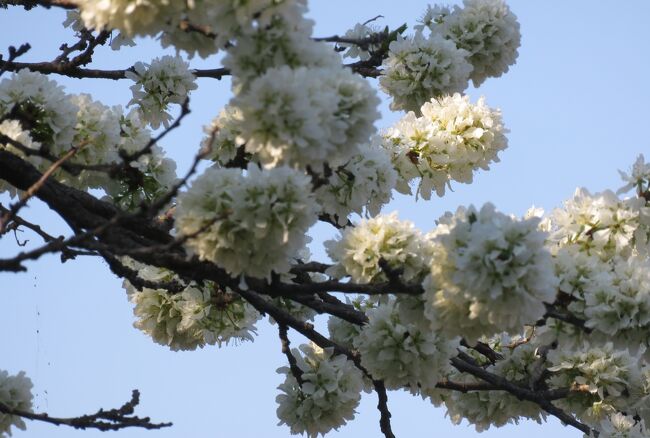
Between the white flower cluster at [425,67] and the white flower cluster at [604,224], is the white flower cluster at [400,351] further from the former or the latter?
the white flower cluster at [425,67]

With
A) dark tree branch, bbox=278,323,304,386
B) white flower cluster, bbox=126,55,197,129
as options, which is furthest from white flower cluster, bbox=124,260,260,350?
white flower cluster, bbox=126,55,197,129

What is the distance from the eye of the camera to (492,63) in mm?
6988

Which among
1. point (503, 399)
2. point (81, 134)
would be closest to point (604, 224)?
point (503, 399)

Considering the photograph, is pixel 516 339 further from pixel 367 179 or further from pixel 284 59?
pixel 284 59

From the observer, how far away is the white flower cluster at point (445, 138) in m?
6.78

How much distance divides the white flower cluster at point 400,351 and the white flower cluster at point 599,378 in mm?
1310

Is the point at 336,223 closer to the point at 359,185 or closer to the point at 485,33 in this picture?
the point at 359,185

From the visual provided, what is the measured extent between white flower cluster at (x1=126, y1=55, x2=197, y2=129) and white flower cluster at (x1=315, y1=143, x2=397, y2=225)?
1577mm

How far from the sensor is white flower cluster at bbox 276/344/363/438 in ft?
18.6

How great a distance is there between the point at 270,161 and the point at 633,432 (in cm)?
359

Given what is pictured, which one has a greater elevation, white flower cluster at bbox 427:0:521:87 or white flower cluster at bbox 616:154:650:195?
white flower cluster at bbox 427:0:521:87

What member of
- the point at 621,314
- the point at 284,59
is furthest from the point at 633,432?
the point at 284,59

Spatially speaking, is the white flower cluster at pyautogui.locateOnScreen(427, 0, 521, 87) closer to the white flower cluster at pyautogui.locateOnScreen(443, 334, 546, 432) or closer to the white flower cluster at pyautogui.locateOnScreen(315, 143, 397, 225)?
the white flower cluster at pyautogui.locateOnScreen(315, 143, 397, 225)

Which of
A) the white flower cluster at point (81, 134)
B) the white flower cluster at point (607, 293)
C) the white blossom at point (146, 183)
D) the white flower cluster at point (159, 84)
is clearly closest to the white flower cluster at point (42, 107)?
the white flower cluster at point (81, 134)
